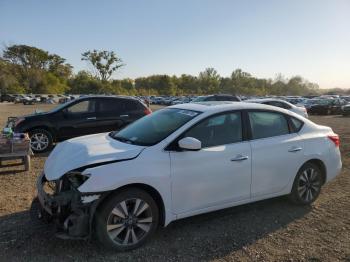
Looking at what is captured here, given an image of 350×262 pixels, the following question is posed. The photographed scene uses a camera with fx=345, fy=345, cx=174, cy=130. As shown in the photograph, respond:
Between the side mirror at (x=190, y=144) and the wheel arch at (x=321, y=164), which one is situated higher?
the side mirror at (x=190, y=144)

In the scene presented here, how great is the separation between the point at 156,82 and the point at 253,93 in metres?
34.4

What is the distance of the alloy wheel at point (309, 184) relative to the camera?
5.30m

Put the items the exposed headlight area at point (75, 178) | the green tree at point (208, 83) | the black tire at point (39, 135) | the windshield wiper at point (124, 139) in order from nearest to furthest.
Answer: the exposed headlight area at point (75, 178) → the windshield wiper at point (124, 139) → the black tire at point (39, 135) → the green tree at point (208, 83)

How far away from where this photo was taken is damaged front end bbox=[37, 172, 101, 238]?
3625mm

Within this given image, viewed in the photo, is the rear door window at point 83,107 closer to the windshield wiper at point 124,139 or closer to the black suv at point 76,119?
the black suv at point 76,119

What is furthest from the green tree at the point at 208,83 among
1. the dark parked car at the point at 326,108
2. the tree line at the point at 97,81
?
the dark parked car at the point at 326,108

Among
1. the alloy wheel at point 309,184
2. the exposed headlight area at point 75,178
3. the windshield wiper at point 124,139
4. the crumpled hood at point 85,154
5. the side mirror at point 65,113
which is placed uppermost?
the side mirror at point 65,113

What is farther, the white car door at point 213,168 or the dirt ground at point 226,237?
the white car door at point 213,168

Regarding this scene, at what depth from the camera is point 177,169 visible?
13.4 ft

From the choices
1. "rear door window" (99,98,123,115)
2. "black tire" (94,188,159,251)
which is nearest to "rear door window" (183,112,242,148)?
"black tire" (94,188,159,251)

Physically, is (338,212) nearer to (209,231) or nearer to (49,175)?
(209,231)

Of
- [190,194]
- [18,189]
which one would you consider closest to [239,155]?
[190,194]

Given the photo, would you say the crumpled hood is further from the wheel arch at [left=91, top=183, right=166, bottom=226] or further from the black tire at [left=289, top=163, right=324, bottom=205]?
the black tire at [left=289, top=163, right=324, bottom=205]

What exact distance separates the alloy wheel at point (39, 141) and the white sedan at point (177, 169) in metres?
5.21
